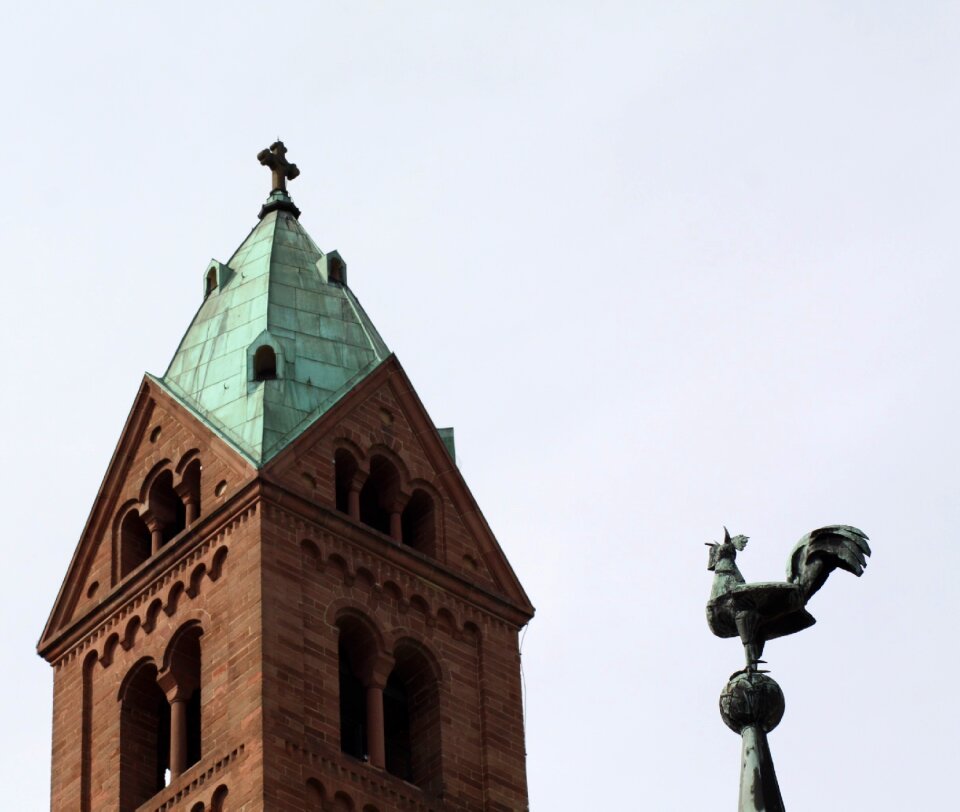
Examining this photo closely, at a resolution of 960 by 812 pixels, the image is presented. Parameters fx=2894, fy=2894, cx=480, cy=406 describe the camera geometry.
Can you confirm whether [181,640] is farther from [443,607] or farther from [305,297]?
[305,297]

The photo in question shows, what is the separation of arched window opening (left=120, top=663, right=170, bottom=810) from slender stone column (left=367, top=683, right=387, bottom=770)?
12.0 feet

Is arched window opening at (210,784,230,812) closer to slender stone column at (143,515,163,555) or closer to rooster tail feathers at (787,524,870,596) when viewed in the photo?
slender stone column at (143,515,163,555)

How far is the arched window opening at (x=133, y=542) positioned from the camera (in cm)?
5012

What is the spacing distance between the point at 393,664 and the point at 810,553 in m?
31.6

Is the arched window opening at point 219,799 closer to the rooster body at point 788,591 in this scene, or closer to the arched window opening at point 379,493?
the arched window opening at point 379,493

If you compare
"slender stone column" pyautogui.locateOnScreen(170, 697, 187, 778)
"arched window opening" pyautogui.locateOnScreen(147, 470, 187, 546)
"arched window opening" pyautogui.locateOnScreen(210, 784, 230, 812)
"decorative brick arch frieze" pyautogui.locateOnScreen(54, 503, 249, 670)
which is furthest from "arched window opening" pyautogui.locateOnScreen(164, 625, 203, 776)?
"arched window opening" pyautogui.locateOnScreen(147, 470, 187, 546)

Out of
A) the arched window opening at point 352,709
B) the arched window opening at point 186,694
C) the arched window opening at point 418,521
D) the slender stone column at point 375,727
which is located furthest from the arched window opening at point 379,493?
the arched window opening at point 186,694

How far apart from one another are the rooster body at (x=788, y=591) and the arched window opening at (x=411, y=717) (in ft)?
102

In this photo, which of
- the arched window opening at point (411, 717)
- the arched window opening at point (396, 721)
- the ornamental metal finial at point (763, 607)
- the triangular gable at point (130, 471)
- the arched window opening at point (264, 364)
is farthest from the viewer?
the arched window opening at point (264, 364)

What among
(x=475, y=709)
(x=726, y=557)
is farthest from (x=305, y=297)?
(x=726, y=557)

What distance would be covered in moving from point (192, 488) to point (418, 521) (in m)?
4.05

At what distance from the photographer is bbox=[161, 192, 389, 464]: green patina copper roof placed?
49.6 metres

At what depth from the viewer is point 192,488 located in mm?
49688

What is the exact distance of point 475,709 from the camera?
159 feet
